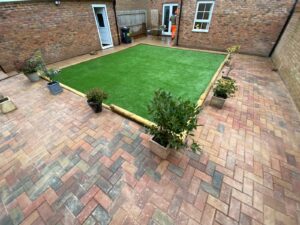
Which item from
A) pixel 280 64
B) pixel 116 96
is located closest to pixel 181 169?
pixel 116 96

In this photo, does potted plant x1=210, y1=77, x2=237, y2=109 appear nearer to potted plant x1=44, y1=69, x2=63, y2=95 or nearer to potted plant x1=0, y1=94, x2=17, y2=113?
potted plant x1=44, y1=69, x2=63, y2=95

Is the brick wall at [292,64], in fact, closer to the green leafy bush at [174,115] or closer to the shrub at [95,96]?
the green leafy bush at [174,115]

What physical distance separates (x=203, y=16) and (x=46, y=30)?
758 centimetres

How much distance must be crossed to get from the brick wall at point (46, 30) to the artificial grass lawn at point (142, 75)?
142cm

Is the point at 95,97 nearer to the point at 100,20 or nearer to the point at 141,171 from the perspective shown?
the point at 141,171

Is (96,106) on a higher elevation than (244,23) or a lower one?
lower

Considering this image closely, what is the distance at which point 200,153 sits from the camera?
2.41m

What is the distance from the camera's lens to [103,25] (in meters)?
8.23

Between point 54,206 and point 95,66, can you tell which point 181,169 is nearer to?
point 54,206

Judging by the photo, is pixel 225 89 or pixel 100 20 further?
pixel 100 20

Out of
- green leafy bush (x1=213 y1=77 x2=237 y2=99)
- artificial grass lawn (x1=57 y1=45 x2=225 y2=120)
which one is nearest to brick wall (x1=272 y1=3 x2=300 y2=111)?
green leafy bush (x1=213 y1=77 x2=237 y2=99)

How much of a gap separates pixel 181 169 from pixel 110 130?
5.10 ft

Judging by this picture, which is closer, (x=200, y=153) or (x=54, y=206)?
(x=54, y=206)

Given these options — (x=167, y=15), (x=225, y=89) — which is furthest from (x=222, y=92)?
(x=167, y=15)
